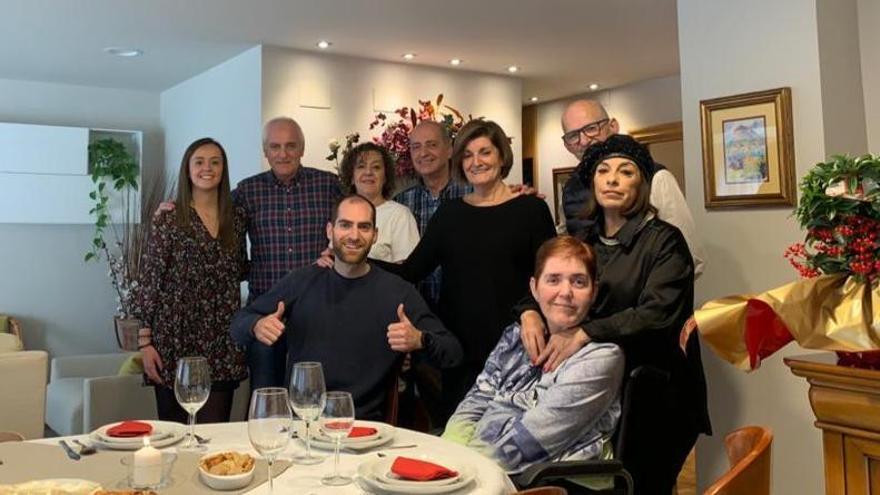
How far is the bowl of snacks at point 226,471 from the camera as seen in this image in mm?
1475

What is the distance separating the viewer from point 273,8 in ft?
14.5

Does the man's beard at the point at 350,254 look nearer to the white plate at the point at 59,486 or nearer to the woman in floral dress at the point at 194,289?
the woman in floral dress at the point at 194,289

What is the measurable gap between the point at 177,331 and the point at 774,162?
2.45 m

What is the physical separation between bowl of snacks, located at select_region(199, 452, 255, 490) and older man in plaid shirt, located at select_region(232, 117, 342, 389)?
1.73m

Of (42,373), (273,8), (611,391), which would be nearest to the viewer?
(611,391)

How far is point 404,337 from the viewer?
2.36m

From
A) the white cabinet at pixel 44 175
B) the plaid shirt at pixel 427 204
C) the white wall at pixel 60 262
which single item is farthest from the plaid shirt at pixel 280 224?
the white wall at pixel 60 262

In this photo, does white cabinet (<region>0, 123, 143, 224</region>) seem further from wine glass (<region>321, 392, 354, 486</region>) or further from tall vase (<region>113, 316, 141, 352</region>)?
wine glass (<region>321, 392, 354, 486</region>)

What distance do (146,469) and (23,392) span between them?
1.70m

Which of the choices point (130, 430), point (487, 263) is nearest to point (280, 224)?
point (487, 263)

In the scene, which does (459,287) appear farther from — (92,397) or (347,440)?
(92,397)

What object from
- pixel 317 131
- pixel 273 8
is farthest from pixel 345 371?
pixel 317 131

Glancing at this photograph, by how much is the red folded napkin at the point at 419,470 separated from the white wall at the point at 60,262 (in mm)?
6134

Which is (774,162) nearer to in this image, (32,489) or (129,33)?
(32,489)
